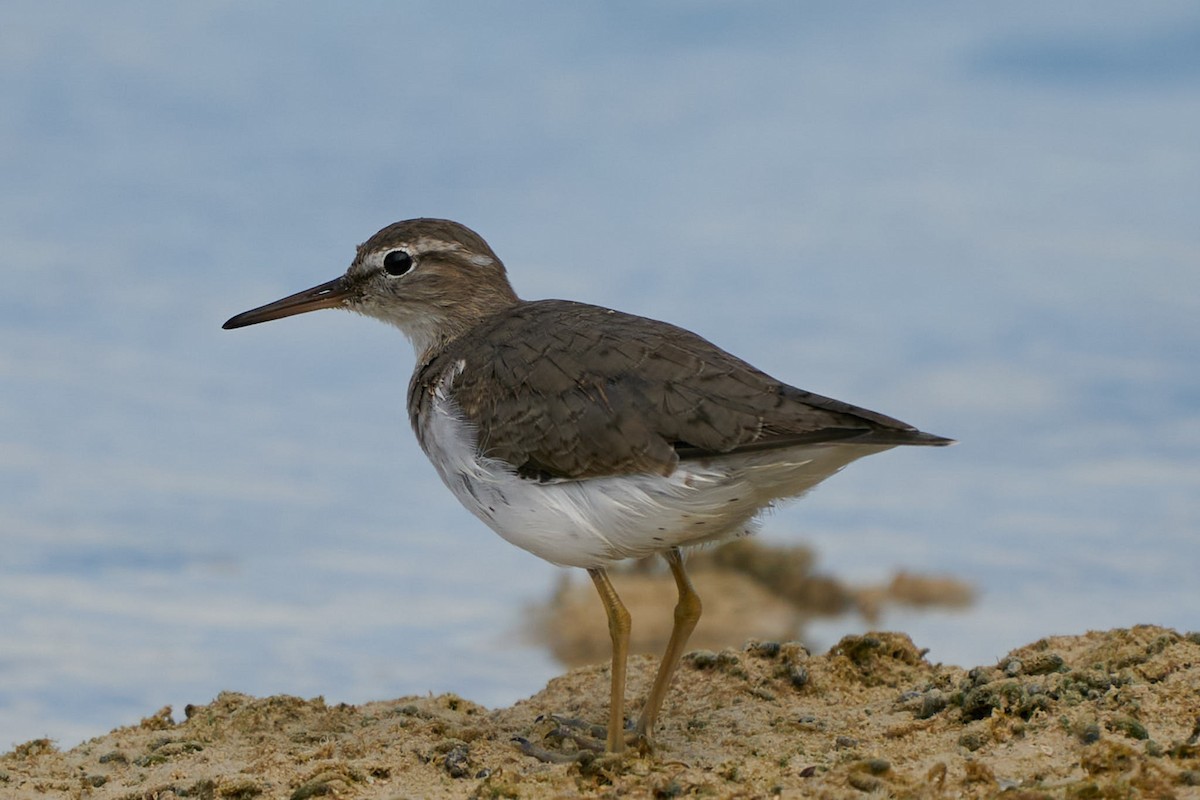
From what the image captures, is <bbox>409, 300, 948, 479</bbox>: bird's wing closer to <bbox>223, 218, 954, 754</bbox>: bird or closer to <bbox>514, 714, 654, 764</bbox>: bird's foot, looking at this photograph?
<bbox>223, 218, 954, 754</bbox>: bird

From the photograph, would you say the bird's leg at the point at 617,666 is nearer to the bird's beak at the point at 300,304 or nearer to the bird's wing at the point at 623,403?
the bird's wing at the point at 623,403

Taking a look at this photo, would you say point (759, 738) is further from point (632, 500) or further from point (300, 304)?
point (300, 304)

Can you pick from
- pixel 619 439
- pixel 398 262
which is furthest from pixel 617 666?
pixel 398 262

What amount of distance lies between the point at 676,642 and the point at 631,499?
185 centimetres

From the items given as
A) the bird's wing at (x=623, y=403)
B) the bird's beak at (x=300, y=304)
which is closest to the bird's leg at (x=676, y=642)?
the bird's wing at (x=623, y=403)

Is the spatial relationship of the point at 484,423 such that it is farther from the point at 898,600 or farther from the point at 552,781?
the point at 898,600

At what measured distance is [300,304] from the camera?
36.3 feet

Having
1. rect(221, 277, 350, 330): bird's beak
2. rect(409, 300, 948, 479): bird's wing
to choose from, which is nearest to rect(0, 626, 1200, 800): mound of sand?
rect(409, 300, 948, 479): bird's wing

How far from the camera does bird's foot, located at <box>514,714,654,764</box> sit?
8914mm

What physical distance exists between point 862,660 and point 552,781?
13.6 feet

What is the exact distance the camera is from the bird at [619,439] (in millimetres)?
7902

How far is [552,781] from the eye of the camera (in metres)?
7.95

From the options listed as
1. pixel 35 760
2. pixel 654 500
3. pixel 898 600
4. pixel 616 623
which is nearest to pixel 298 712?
pixel 35 760

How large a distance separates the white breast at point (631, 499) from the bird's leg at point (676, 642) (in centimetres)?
68
